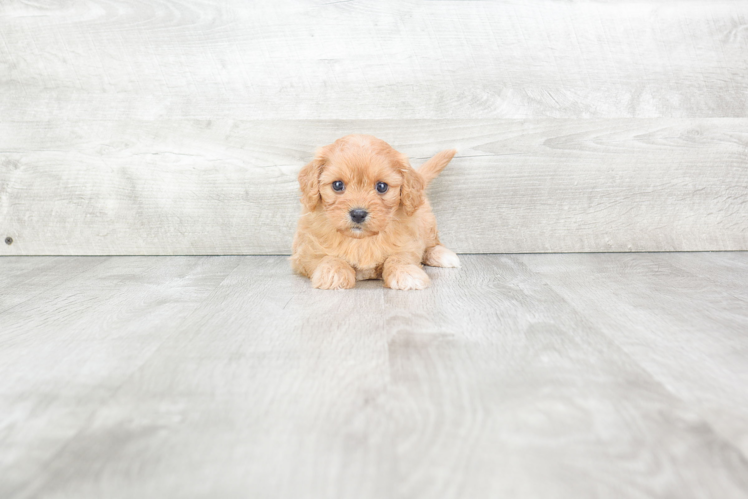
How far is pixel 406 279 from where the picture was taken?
5.09 ft

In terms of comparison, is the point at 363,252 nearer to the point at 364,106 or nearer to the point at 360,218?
the point at 360,218

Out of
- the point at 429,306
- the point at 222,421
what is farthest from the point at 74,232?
the point at 222,421

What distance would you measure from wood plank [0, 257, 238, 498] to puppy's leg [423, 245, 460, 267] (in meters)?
0.64

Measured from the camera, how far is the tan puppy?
1483 millimetres

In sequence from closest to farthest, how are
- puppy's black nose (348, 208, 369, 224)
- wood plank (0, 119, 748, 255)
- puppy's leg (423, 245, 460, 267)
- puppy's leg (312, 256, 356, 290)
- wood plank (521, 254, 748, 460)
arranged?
wood plank (521, 254, 748, 460)
puppy's black nose (348, 208, 369, 224)
puppy's leg (312, 256, 356, 290)
puppy's leg (423, 245, 460, 267)
wood plank (0, 119, 748, 255)

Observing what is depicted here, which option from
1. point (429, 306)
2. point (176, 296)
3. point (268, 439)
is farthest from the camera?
point (176, 296)

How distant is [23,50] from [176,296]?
1.13 meters

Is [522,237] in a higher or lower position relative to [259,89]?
lower

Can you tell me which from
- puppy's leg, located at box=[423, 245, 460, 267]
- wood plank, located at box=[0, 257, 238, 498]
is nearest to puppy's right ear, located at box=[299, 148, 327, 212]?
wood plank, located at box=[0, 257, 238, 498]

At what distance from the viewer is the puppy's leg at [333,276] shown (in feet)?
5.15

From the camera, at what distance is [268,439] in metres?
0.76

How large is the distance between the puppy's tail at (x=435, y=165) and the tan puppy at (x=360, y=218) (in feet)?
0.63

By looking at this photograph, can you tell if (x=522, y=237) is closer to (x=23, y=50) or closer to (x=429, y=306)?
Answer: (x=429, y=306)

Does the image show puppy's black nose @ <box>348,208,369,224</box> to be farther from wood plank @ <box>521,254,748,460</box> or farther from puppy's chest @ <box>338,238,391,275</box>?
wood plank @ <box>521,254,748,460</box>
